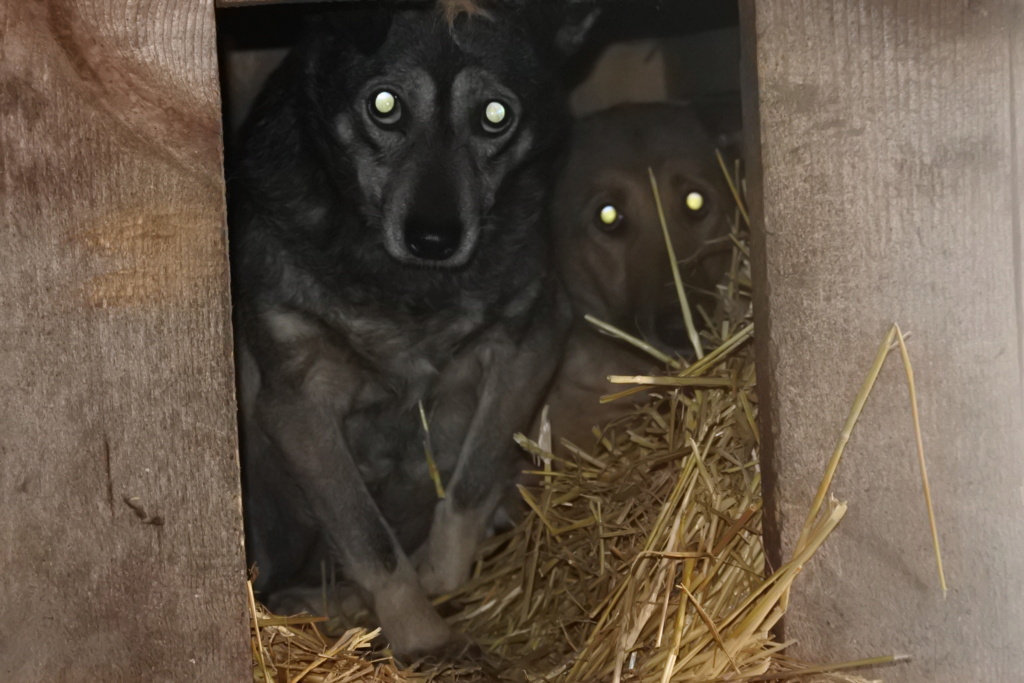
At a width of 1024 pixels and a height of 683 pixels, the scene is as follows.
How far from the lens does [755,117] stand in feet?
7.32

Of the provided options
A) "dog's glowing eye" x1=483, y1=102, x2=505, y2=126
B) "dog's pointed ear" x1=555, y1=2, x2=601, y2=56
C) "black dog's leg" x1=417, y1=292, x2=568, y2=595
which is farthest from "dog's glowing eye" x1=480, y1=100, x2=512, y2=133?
"black dog's leg" x1=417, y1=292, x2=568, y2=595

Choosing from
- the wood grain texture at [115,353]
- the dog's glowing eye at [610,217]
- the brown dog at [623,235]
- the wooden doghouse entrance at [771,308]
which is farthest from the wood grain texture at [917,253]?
the dog's glowing eye at [610,217]

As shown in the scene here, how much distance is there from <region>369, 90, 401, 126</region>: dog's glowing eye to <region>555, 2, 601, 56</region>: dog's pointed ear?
1.84ft

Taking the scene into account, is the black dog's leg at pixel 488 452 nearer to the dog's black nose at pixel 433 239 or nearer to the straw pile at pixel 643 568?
the straw pile at pixel 643 568

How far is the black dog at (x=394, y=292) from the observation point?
300 centimetres

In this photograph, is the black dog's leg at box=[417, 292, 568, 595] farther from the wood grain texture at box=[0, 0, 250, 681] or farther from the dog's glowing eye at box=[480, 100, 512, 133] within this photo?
the wood grain texture at box=[0, 0, 250, 681]

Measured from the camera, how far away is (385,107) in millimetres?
3008

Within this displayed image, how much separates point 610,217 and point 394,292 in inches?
31.9

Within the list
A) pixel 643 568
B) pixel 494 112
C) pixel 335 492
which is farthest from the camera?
pixel 335 492

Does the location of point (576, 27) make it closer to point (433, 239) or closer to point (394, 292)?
point (433, 239)

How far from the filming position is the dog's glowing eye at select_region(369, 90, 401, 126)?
3.00 m

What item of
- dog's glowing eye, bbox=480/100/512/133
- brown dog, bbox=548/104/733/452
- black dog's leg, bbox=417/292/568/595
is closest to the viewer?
dog's glowing eye, bbox=480/100/512/133

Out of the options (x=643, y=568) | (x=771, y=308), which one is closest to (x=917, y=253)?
(x=771, y=308)

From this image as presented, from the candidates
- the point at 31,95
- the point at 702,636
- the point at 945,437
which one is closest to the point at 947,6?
the point at 945,437
